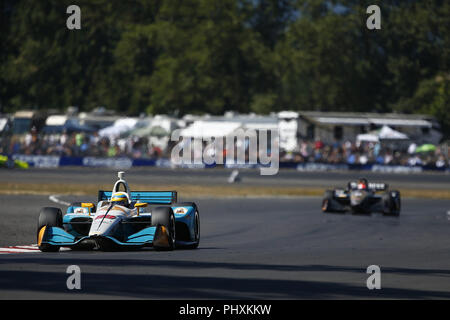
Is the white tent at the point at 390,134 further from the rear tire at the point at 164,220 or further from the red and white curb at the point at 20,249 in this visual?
the rear tire at the point at 164,220

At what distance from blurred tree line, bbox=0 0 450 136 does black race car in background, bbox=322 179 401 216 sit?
140ft

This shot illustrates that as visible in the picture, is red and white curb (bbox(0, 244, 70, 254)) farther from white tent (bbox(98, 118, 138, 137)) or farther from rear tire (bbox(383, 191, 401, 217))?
white tent (bbox(98, 118, 138, 137))

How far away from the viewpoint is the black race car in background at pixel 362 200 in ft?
87.7

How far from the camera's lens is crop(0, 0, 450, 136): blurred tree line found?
76.1 m

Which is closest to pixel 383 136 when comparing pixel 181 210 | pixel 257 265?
pixel 181 210

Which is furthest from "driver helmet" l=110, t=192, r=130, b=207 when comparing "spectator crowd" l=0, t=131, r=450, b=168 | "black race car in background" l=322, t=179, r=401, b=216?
"spectator crowd" l=0, t=131, r=450, b=168

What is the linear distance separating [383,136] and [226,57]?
2782 centimetres

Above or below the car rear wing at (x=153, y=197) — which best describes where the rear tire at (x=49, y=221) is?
below

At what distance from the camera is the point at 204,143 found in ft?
192

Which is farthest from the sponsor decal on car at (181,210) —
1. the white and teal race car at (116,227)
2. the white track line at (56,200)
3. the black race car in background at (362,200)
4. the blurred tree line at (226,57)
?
the blurred tree line at (226,57)

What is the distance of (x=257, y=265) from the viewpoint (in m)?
12.8

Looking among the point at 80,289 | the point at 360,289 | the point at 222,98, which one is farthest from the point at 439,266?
the point at 222,98

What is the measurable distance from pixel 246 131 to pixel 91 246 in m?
43.5

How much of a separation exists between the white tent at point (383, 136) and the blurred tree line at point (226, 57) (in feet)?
40.6
